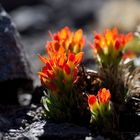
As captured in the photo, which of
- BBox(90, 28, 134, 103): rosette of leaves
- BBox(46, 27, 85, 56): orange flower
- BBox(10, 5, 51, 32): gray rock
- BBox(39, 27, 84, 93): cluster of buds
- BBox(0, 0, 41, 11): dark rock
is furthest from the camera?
BBox(0, 0, 41, 11): dark rock

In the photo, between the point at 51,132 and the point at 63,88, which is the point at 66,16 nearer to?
the point at 63,88

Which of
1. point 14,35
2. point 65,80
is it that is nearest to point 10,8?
point 14,35

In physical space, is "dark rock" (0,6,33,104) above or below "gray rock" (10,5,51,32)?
below

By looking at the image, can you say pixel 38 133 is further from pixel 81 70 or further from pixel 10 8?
pixel 10 8

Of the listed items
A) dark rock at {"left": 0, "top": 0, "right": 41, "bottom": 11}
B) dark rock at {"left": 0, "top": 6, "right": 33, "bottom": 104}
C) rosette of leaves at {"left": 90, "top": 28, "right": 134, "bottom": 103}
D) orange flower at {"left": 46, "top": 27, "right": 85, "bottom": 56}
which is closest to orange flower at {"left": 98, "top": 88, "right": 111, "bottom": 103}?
rosette of leaves at {"left": 90, "top": 28, "right": 134, "bottom": 103}

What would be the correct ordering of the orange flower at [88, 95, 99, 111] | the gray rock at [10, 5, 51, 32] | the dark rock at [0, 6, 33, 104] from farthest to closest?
1. the gray rock at [10, 5, 51, 32]
2. the dark rock at [0, 6, 33, 104]
3. the orange flower at [88, 95, 99, 111]

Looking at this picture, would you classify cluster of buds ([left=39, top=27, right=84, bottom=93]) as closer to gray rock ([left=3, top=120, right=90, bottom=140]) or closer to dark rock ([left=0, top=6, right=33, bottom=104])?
gray rock ([left=3, top=120, right=90, bottom=140])
